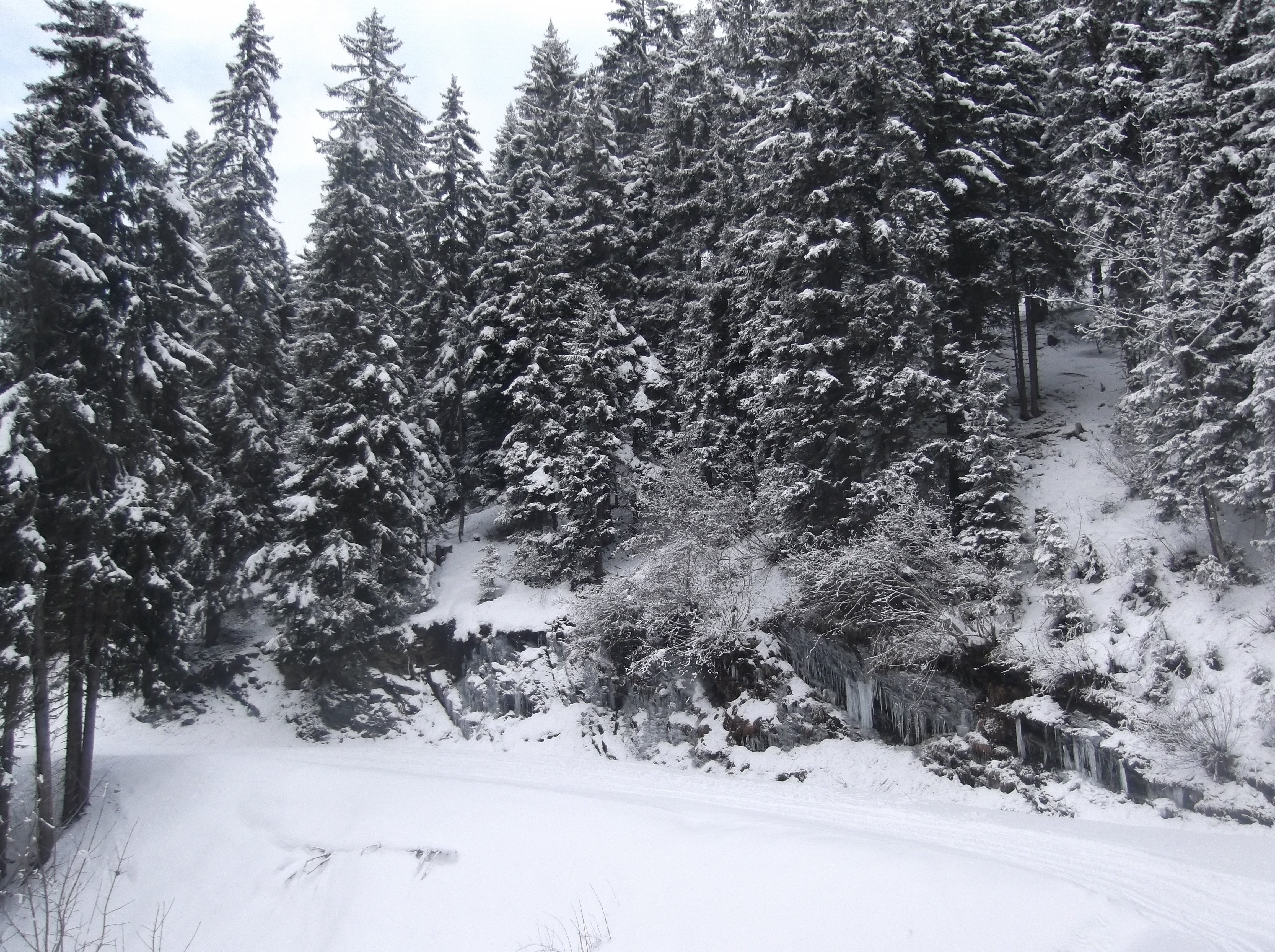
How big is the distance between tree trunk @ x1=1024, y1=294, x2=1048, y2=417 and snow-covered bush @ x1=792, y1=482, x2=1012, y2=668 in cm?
900

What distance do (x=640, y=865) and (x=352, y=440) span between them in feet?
49.9

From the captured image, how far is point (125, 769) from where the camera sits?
16422mm

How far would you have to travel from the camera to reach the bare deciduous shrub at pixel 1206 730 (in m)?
10.5

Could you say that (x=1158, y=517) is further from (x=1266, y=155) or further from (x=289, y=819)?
(x=289, y=819)

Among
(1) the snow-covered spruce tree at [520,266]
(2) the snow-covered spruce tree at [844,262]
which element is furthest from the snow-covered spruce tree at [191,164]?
(2) the snow-covered spruce tree at [844,262]

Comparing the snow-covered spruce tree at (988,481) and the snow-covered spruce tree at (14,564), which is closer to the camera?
the snow-covered spruce tree at (14,564)

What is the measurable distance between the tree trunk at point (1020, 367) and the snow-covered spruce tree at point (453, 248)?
59.6 ft

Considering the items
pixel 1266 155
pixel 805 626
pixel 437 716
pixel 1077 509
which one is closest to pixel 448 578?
pixel 437 716

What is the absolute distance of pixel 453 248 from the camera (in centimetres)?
2606

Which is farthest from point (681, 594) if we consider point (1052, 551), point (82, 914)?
point (82, 914)

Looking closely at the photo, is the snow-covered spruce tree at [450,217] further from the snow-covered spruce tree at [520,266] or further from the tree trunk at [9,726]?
the tree trunk at [9,726]

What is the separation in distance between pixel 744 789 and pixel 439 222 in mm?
22143

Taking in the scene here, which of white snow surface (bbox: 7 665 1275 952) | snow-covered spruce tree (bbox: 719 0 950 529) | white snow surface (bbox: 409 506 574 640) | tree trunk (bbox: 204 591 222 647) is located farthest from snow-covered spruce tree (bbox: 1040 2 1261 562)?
tree trunk (bbox: 204 591 222 647)

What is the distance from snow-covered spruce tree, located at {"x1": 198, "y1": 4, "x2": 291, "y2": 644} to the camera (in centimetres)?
2119
